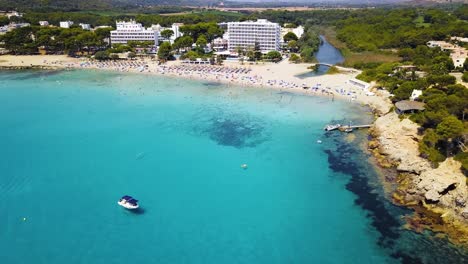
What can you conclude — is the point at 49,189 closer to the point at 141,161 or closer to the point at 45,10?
the point at 141,161

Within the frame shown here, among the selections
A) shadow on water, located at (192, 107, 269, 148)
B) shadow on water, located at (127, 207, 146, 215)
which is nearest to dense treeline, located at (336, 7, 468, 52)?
shadow on water, located at (192, 107, 269, 148)

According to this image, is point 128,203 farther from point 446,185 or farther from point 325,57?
point 325,57

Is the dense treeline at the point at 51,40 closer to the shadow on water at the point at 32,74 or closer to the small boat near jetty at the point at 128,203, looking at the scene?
the shadow on water at the point at 32,74

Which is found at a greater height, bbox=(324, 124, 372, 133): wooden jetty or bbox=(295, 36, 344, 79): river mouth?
bbox=(295, 36, 344, 79): river mouth

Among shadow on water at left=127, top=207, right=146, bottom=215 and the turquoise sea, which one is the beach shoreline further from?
shadow on water at left=127, top=207, right=146, bottom=215

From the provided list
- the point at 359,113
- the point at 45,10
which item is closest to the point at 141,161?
the point at 359,113

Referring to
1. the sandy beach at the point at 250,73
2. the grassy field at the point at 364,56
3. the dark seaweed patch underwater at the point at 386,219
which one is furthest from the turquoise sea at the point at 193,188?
the grassy field at the point at 364,56
